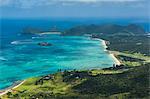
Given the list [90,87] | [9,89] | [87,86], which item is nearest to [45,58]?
[9,89]

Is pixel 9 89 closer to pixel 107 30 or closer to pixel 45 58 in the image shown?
pixel 45 58

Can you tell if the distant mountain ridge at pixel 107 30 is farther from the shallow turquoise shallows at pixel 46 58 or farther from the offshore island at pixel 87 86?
the offshore island at pixel 87 86

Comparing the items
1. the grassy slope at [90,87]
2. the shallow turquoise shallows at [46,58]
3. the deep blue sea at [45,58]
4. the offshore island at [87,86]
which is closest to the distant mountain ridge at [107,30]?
the deep blue sea at [45,58]

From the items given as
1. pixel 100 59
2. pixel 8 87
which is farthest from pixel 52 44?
pixel 8 87

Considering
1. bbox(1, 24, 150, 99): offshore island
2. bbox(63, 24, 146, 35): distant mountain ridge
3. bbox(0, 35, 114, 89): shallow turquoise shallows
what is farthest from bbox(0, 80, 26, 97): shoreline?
bbox(63, 24, 146, 35): distant mountain ridge

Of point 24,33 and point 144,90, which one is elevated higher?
point 24,33

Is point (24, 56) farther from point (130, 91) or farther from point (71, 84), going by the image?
point (130, 91)

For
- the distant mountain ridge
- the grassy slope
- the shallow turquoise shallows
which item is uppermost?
the distant mountain ridge

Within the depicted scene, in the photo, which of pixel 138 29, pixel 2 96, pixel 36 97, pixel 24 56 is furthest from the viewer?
pixel 138 29

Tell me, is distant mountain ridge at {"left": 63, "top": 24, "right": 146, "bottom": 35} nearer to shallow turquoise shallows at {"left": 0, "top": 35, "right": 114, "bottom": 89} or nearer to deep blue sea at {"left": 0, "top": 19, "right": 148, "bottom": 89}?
deep blue sea at {"left": 0, "top": 19, "right": 148, "bottom": 89}
